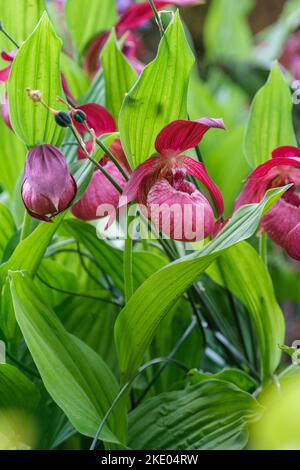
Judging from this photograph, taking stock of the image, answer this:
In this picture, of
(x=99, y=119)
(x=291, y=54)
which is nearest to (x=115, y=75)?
(x=99, y=119)

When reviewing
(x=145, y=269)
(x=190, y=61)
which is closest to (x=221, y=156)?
(x=145, y=269)

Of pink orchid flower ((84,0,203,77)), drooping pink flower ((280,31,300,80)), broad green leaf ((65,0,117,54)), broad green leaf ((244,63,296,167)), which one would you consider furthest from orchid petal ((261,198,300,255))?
drooping pink flower ((280,31,300,80))

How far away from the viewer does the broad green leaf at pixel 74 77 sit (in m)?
0.92

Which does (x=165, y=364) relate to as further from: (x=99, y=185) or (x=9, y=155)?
(x=9, y=155)

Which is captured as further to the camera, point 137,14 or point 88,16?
point 88,16

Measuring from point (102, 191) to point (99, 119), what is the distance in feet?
0.26

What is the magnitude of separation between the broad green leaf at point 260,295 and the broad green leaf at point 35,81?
0.22 m

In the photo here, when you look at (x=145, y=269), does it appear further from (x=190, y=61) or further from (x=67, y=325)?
(x=190, y=61)

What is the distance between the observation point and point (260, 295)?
0.71 m

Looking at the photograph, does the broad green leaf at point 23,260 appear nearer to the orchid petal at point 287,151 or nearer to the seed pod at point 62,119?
the seed pod at point 62,119

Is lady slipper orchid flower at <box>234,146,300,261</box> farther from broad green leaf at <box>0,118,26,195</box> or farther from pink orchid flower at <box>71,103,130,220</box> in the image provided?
broad green leaf at <box>0,118,26,195</box>

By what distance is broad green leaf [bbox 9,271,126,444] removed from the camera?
1.91 feet

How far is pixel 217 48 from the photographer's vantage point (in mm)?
1768

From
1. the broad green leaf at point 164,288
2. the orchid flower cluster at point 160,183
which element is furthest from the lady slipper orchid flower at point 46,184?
the broad green leaf at point 164,288
